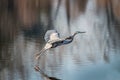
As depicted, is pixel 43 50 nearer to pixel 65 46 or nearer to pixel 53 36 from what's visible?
pixel 53 36

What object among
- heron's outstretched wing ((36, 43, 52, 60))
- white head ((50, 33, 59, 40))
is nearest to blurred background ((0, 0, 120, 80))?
heron's outstretched wing ((36, 43, 52, 60))

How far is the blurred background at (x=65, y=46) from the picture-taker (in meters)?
3.73

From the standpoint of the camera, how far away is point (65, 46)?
14.7 ft

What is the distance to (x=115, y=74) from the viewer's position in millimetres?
3568

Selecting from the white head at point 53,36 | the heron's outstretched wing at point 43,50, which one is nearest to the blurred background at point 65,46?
the heron's outstretched wing at point 43,50

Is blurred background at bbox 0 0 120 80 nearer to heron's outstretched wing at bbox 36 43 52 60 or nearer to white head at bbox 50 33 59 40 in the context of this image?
heron's outstretched wing at bbox 36 43 52 60

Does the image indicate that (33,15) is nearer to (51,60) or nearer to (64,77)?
(51,60)

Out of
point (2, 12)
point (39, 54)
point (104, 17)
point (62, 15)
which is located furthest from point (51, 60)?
point (2, 12)

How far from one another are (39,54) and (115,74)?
85cm

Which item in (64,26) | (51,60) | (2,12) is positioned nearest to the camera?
(51,60)

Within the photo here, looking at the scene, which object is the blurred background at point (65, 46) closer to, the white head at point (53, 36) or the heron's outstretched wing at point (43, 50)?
the heron's outstretched wing at point (43, 50)

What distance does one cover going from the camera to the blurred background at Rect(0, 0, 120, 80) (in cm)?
→ 373

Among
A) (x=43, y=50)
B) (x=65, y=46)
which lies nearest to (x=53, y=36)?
(x=43, y=50)

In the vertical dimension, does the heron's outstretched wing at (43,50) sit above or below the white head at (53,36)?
below
